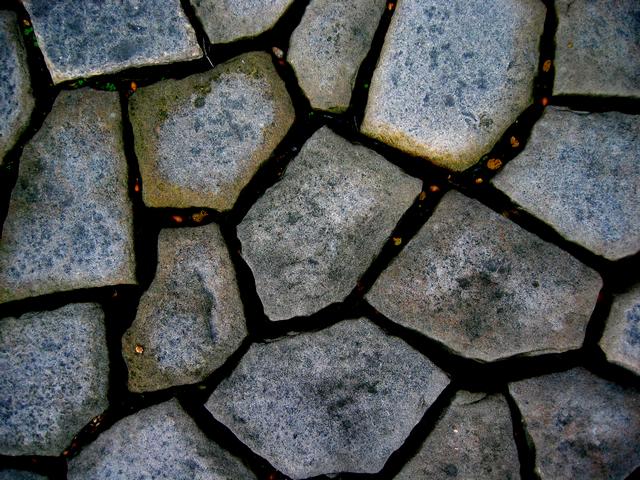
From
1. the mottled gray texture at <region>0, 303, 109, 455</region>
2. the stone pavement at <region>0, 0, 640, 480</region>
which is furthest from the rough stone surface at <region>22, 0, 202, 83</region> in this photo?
the mottled gray texture at <region>0, 303, 109, 455</region>

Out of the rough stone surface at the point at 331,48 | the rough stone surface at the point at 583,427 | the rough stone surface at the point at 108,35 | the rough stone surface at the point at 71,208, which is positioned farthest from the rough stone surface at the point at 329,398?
the rough stone surface at the point at 108,35

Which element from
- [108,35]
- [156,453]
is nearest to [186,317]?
[156,453]

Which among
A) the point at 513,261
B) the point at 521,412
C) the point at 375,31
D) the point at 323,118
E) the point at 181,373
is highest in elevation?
the point at 375,31

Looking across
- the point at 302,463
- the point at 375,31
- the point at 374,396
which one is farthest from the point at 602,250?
the point at 302,463

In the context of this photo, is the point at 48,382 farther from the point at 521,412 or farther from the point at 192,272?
the point at 521,412

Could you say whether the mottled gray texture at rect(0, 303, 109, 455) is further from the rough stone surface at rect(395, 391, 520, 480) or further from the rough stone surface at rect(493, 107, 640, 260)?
the rough stone surface at rect(493, 107, 640, 260)

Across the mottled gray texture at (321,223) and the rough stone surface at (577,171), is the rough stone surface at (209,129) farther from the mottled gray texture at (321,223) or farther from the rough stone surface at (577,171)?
the rough stone surface at (577,171)
